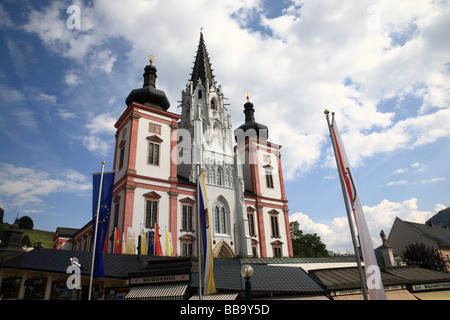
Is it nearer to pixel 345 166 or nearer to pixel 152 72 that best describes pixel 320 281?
pixel 345 166

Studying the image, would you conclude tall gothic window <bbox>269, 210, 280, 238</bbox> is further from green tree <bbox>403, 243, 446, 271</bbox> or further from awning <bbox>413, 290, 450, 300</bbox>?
awning <bbox>413, 290, 450, 300</bbox>

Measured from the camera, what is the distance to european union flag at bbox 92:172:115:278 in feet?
42.0

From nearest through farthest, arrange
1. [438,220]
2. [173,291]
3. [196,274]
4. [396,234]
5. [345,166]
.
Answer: [345,166]
[173,291]
[196,274]
[396,234]
[438,220]

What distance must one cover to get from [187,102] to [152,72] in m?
6.21

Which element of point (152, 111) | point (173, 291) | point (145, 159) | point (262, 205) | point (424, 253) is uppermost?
point (152, 111)

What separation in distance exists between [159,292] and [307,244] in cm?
3947

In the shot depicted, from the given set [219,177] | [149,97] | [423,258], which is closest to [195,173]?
[219,177]

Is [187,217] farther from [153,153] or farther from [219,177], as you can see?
[153,153]

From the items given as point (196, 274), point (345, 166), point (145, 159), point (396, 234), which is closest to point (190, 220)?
point (145, 159)

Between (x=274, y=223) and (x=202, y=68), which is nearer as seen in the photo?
(x=274, y=223)

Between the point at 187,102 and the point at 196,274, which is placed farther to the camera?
the point at 187,102

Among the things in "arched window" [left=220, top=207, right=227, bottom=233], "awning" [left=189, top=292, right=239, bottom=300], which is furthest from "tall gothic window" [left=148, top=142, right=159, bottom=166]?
"awning" [left=189, top=292, right=239, bottom=300]

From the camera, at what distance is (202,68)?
1598 inches

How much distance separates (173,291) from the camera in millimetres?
13422
